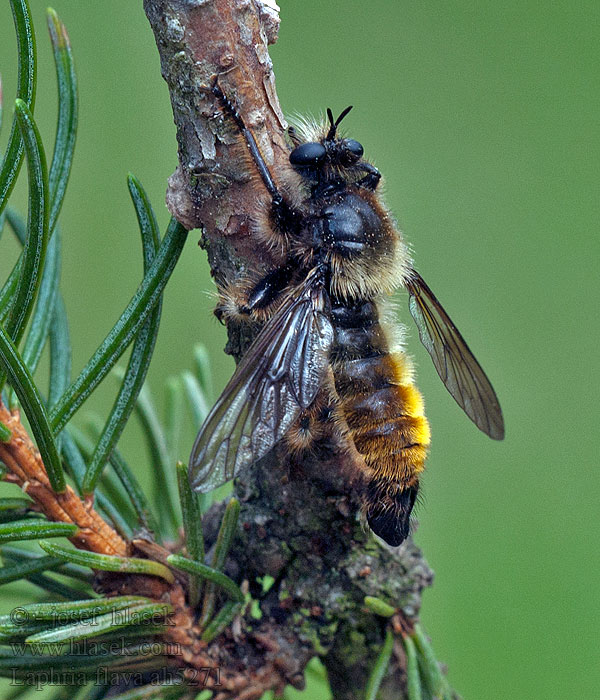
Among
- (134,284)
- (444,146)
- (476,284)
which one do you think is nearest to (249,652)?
(134,284)

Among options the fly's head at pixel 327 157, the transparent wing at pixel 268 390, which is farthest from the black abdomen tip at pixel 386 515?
the fly's head at pixel 327 157

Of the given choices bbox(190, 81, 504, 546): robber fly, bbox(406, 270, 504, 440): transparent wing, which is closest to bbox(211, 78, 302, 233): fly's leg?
bbox(190, 81, 504, 546): robber fly

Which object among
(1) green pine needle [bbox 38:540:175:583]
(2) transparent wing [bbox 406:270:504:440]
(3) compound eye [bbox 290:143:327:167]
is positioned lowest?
(1) green pine needle [bbox 38:540:175:583]

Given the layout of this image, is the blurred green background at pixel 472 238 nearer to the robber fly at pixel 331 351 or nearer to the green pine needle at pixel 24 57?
the robber fly at pixel 331 351

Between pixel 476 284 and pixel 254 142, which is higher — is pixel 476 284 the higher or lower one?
the higher one

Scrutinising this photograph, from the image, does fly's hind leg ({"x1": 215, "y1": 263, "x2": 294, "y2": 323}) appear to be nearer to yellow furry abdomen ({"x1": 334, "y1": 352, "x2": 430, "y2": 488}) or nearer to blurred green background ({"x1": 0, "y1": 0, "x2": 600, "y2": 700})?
yellow furry abdomen ({"x1": 334, "y1": 352, "x2": 430, "y2": 488})

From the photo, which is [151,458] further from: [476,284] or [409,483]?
[476,284]

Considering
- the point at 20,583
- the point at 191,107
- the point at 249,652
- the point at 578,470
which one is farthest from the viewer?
the point at 578,470
